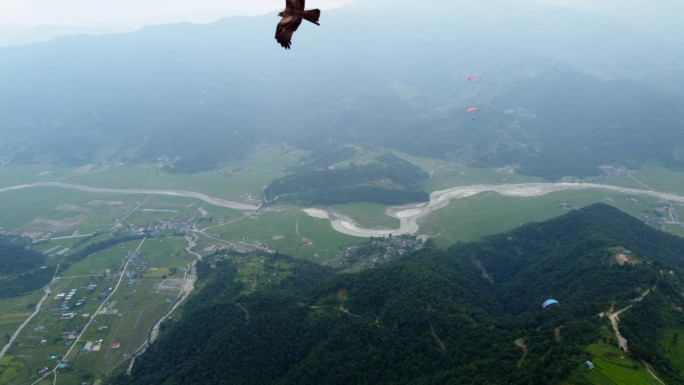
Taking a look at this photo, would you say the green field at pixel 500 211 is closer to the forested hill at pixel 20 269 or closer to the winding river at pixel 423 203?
the winding river at pixel 423 203

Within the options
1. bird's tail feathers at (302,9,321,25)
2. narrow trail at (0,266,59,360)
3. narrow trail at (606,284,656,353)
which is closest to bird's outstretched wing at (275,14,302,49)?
bird's tail feathers at (302,9,321,25)

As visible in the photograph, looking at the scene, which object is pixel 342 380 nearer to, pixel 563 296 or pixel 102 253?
pixel 563 296

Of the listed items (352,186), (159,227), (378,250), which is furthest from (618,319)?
(159,227)

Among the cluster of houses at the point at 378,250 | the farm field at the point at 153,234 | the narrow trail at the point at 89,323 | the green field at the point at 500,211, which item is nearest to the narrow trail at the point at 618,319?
the cluster of houses at the point at 378,250

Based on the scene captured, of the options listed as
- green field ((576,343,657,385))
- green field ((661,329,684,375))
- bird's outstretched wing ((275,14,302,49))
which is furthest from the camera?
green field ((661,329,684,375))

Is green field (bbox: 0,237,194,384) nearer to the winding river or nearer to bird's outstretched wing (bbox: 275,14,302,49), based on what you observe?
the winding river
